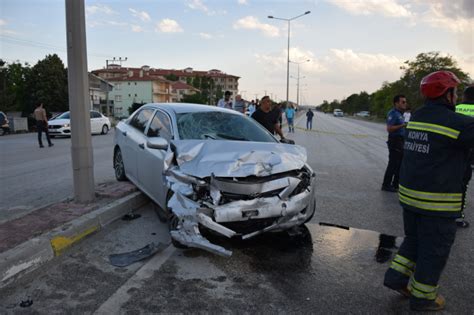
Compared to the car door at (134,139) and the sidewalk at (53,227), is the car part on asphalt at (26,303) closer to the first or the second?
the sidewalk at (53,227)

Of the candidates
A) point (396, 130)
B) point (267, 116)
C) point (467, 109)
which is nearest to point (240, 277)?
point (467, 109)

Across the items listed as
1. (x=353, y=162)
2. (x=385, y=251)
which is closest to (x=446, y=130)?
(x=385, y=251)

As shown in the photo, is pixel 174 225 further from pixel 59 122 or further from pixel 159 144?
pixel 59 122

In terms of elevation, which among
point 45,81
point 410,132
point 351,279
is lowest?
point 351,279

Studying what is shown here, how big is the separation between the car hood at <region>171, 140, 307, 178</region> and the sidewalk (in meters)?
1.48

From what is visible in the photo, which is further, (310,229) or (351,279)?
(310,229)

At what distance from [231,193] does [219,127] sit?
5.45 ft

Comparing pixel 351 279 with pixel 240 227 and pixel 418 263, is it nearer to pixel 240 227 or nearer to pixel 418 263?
pixel 418 263

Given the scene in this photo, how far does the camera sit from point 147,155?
211 inches

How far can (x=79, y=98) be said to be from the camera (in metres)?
5.32

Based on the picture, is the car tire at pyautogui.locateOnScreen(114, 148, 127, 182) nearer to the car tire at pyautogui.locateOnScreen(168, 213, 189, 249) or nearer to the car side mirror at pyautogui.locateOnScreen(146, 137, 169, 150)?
the car side mirror at pyautogui.locateOnScreen(146, 137, 169, 150)

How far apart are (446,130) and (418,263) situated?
1066mm

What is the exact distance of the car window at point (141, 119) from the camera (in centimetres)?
615

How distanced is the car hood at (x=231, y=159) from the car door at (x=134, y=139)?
1.73 meters
